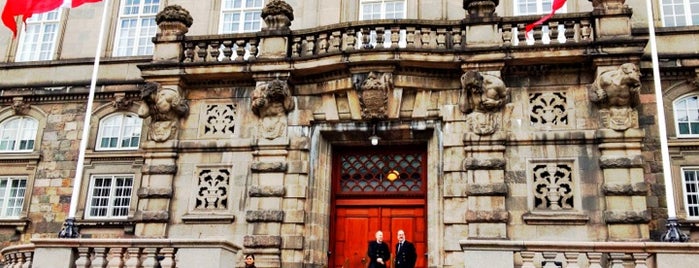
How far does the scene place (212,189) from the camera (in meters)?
16.4

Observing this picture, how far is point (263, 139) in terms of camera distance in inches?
640

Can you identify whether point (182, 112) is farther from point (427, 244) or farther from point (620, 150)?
point (620, 150)

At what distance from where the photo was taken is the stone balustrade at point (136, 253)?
1228cm

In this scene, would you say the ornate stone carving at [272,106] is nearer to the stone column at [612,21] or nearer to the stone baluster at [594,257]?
the stone column at [612,21]

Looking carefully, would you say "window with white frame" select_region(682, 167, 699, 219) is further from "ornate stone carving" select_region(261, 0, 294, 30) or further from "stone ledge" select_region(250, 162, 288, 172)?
"ornate stone carving" select_region(261, 0, 294, 30)

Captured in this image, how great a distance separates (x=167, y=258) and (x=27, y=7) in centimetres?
915

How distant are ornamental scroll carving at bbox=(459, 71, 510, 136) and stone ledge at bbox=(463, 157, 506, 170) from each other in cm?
61

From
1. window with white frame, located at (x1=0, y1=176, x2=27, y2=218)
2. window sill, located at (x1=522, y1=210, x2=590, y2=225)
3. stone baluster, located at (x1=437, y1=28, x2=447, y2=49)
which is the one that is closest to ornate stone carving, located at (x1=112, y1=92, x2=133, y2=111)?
window with white frame, located at (x1=0, y1=176, x2=27, y2=218)

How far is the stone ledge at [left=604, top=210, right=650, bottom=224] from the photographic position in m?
13.9

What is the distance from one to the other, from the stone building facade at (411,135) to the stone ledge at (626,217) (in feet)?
0.14

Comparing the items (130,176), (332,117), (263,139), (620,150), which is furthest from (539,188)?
(130,176)

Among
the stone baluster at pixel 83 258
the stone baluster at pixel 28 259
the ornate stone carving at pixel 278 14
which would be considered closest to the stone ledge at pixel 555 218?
the ornate stone carving at pixel 278 14

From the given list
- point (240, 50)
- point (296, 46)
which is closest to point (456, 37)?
point (296, 46)

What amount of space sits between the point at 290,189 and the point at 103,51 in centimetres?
925
